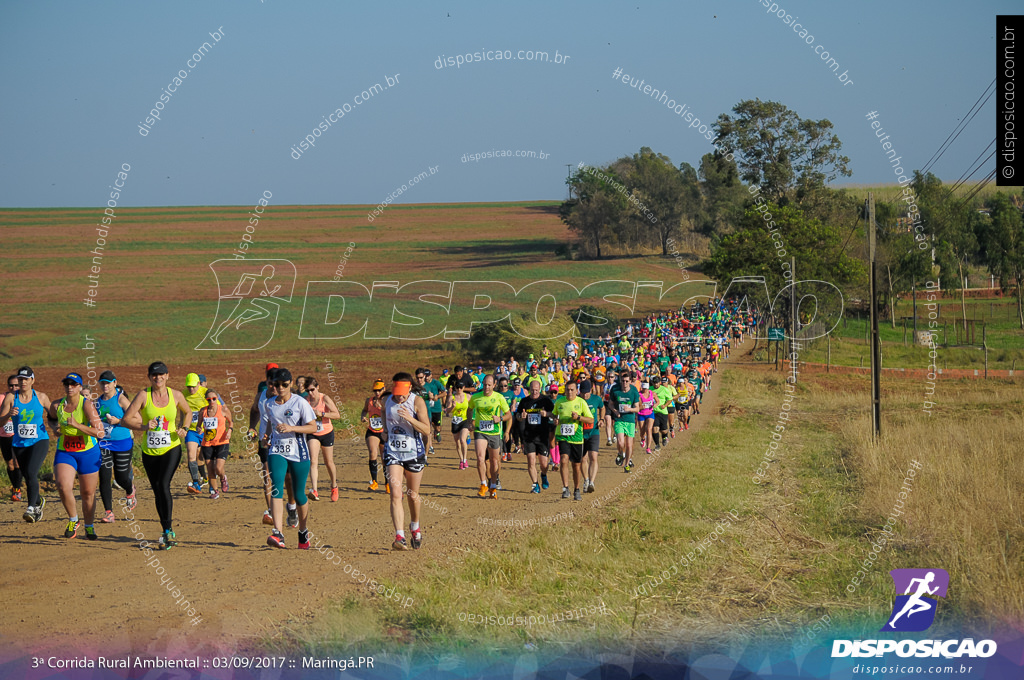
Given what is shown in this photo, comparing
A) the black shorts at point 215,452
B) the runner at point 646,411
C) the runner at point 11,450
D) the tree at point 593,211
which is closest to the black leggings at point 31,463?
the runner at point 11,450

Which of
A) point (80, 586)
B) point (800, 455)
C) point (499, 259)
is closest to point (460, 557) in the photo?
point (80, 586)

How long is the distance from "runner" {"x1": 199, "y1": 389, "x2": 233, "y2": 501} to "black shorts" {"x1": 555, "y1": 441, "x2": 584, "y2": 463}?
14.3 ft

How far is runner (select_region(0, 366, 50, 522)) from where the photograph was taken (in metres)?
9.77

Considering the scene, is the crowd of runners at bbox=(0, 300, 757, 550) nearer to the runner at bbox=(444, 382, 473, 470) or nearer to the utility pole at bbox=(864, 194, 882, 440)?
the runner at bbox=(444, 382, 473, 470)

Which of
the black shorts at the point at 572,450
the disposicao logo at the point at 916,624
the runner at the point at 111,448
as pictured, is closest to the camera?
the disposicao logo at the point at 916,624

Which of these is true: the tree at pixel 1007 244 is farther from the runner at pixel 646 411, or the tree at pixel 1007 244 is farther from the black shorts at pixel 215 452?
the black shorts at pixel 215 452

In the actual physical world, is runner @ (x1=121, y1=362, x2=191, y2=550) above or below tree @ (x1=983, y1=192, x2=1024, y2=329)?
below

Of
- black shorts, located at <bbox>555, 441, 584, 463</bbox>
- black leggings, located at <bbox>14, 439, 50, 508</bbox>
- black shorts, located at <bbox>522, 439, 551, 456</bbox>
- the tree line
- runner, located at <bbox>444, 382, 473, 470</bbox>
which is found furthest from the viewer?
the tree line

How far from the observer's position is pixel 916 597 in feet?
24.6

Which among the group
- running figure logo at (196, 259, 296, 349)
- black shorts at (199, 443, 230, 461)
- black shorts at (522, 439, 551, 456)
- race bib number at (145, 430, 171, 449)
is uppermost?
running figure logo at (196, 259, 296, 349)

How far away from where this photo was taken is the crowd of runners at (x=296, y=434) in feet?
28.2

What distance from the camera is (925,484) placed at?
454 inches

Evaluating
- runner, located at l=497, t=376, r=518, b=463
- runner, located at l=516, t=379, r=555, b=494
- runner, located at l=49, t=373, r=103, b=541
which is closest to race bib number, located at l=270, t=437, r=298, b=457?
runner, located at l=49, t=373, r=103, b=541

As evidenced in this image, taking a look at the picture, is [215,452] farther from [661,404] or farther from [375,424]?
[661,404]
